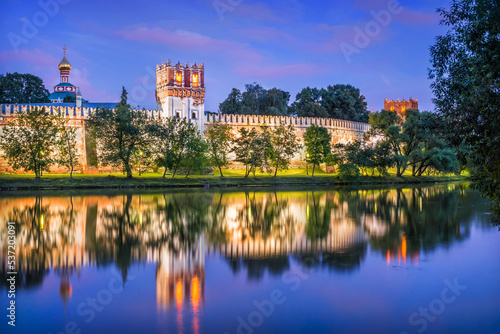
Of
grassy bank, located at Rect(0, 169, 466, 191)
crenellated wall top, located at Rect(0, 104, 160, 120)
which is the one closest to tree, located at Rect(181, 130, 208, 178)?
grassy bank, located at Rect(0, 169, 466, 191)

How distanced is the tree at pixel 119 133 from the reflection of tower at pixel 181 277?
93.2 ft

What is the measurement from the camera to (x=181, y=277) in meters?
8.98

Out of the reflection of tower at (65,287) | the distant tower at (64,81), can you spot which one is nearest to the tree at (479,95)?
the reflection of tower at (65,287)

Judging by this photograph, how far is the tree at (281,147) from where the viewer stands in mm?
45778

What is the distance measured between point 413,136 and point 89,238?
43061 mm

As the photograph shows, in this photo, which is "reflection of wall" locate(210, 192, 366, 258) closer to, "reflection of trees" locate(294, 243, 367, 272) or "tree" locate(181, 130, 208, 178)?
"reflection of trees" locate(294, 243, 367, 272)

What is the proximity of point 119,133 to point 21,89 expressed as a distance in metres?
27.3

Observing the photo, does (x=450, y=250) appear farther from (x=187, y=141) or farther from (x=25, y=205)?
(x=187, y=141)

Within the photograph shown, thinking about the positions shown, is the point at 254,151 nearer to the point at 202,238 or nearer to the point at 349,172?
the point at 349,172

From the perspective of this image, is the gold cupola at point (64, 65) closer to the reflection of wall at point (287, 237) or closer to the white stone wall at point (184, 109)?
the white stone wall at point (184, 109)

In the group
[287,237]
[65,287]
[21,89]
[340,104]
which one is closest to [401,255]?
[287,237]

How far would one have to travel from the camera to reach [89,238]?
13.1 m

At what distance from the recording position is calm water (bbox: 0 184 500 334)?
6.70 metres

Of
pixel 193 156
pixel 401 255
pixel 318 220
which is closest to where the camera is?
pixel 401 255
